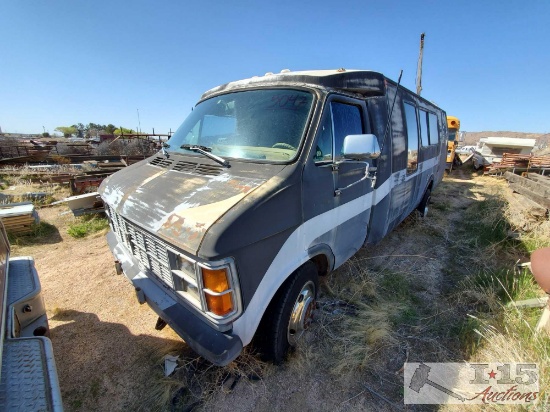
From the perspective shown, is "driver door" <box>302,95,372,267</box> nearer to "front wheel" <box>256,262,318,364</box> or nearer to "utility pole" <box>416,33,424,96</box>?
"front wheel" <box>256,262,318,364</box>

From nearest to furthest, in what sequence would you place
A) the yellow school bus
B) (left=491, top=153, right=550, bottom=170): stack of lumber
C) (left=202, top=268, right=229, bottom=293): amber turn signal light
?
1. (left=202, top=268, right=229, bottom=293): amber turn signal light
2. (left=491, top=153, right=550, bottom=170): stack of lumber
3. the yellow school bus

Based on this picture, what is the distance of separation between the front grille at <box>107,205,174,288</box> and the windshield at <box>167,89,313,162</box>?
95 cm

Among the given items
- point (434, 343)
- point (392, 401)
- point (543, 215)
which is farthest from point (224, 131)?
point (543, 215)

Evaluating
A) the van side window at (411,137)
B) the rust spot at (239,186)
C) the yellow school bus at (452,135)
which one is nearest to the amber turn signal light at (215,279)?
the rust spot at (239,186)

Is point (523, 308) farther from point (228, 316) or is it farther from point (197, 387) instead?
point (197, 387)

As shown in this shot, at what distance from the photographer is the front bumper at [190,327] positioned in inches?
66.7

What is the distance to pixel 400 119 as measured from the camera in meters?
3.69

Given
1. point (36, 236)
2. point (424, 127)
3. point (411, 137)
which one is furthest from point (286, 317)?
point (36, 236)

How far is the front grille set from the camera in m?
1.92

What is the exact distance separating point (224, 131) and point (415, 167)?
3421mm

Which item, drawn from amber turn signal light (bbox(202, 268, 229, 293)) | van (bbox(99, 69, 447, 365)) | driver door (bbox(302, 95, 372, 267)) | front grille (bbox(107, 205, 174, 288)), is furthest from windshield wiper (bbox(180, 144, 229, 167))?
amber turn signal light (bbox(202, 268, 229, 293))

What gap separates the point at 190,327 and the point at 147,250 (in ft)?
2.33

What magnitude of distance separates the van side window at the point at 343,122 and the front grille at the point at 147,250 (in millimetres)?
1680

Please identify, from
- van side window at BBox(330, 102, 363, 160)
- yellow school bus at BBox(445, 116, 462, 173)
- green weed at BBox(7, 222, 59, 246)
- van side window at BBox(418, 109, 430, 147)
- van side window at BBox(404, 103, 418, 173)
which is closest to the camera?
van side window at BBox(330, 102, 363, 160)
